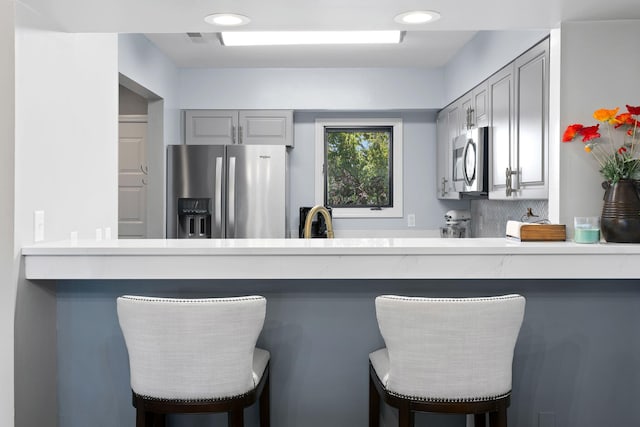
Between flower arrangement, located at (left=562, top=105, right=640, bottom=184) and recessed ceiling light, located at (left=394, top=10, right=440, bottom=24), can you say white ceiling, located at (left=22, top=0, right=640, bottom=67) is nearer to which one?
recessed ceiling light, located at (left=394, top=10, right=440, bottom=24)

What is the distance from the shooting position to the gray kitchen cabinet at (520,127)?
251 centimetres

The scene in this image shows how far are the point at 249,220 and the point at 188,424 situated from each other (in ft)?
7.27

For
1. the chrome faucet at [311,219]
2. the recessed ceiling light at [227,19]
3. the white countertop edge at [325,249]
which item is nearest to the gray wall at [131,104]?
the recessed ceiling light at [227,19]

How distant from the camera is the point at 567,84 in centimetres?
208

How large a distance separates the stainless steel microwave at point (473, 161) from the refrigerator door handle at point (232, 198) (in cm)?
167

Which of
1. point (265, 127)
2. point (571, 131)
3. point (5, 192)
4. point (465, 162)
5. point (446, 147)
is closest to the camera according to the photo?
point (5, 192)

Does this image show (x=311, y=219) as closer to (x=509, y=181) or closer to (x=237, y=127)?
(x=509, y=181)

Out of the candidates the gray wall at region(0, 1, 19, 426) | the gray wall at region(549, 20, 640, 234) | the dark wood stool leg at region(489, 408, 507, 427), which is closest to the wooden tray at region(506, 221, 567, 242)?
the gray wall at region(549, 20, 640, 234)

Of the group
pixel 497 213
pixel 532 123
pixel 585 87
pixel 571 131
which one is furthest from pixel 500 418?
pixel 497 213

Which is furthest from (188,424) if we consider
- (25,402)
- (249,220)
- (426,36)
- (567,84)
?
(426,36)

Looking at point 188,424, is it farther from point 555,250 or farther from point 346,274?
point 555,250

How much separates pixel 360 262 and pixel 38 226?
3.82ft

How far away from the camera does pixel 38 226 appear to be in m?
1.91

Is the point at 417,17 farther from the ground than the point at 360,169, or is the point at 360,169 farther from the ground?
the point at 417,17
